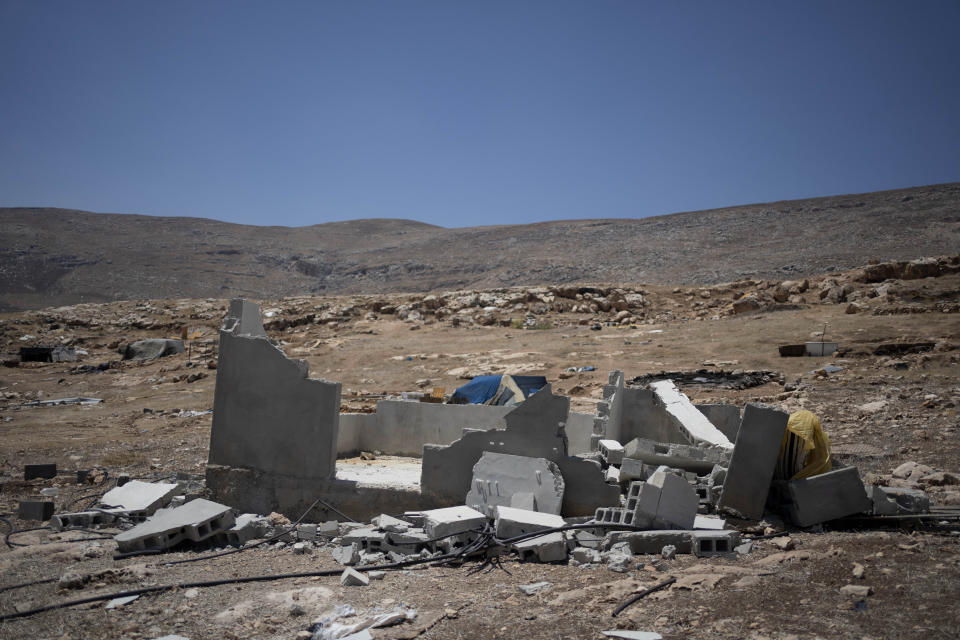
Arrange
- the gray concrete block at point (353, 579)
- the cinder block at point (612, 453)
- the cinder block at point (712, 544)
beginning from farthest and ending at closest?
1. the cinder block at point (612, 453)
2. the cinder block at point (712, 544)
3. the gray concrete block at point (353, 579)

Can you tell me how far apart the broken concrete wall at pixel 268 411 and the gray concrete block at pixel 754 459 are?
462cm

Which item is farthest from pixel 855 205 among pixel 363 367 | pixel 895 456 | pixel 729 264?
pixel 895 456

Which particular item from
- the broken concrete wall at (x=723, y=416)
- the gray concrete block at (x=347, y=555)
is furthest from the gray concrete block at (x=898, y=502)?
the gray concrete block at (x=347, y=555)

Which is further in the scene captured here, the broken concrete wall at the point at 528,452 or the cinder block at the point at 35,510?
the cinder block at the point at 35,510

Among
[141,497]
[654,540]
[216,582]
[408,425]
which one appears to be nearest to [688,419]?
[654,540]

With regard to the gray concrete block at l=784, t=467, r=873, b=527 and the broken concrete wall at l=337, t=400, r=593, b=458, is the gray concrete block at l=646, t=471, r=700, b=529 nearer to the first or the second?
the gray concrete block at l=784, t=467, r=873, b=527

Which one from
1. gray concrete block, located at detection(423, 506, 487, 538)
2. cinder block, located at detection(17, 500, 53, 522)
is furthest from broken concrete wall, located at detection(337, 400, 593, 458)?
cinder block, located at detection(17, 500, 53, 522)

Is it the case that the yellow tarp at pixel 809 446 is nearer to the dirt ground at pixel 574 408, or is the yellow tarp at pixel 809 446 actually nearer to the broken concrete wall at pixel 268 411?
the dirt ground at pixel 574 408

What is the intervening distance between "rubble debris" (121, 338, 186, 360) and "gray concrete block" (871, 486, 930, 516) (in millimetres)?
25572

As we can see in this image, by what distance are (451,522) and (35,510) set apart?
20.0 ft

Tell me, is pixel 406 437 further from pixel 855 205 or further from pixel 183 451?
pixel 855 205

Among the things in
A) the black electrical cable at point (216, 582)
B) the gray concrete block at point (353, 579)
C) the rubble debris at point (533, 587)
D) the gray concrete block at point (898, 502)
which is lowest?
the black electrical cable at point (216, 582)

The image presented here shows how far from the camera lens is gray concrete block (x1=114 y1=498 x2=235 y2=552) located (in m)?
7.26

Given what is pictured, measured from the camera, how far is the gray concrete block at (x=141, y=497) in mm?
8938
